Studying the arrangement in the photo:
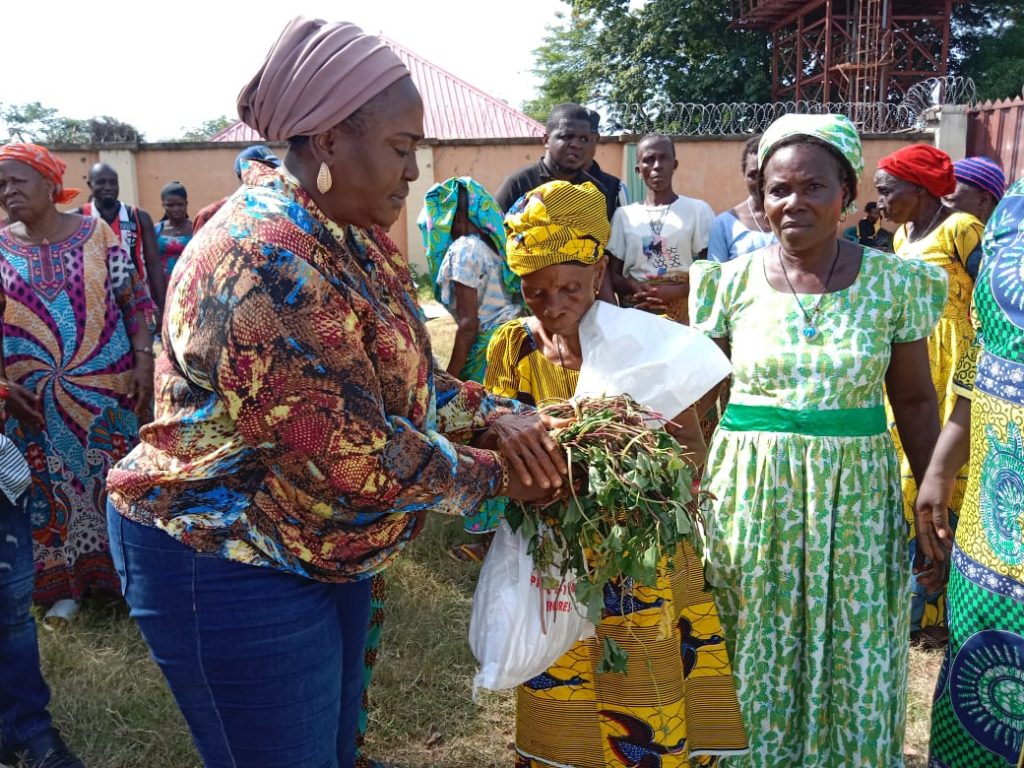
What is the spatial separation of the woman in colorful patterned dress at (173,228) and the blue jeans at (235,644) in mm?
7097

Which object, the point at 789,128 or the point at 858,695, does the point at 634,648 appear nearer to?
the point at 858,695

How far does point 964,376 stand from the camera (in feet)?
8.31

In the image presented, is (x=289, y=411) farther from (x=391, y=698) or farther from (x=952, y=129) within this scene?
(x=952, y=129)

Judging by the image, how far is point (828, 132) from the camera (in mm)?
2602

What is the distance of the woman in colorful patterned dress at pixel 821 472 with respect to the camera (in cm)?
258

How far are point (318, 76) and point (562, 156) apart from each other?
4071mm

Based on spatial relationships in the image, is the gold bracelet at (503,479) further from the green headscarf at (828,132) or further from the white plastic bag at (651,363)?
the green headscarf at (828,132)

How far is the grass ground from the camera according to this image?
10.9 ft

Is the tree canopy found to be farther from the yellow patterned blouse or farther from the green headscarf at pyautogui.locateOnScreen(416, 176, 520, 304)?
the yellow patterned blouse

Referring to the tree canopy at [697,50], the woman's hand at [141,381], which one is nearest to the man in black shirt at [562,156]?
the woman's hand at [141,381]

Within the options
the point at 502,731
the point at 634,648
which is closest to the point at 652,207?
the point at 502,731

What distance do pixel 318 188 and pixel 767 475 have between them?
1.65 metres

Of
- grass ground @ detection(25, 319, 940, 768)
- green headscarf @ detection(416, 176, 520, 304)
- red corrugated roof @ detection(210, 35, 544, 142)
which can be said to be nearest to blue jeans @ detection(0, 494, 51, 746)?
grass ground @ detection(25, 319, 940, 768)

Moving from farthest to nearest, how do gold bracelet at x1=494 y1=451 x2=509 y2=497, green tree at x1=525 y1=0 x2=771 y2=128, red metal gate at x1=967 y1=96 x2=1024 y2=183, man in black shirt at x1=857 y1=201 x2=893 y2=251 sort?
1. green tree at x1=525 y1=0 x2=771 y2=128
2. red metal gate at x1=967 y1=96 x2=1024 y2=183
3. man in black shirt at x1=857 y1=201 x2=893 y2=251
4. gold bracelet at x1=494 y1=451 x2=509 y2=497
